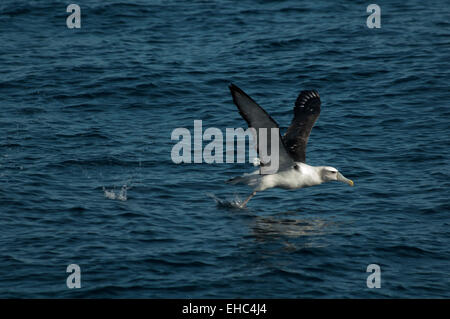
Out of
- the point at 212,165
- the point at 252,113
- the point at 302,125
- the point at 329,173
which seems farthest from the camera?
the point at 212,165

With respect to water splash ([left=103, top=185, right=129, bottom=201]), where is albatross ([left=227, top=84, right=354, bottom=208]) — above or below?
above

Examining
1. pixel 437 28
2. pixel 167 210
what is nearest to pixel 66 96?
pixel 167 210

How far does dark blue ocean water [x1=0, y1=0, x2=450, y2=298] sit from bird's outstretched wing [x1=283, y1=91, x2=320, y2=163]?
1313mm

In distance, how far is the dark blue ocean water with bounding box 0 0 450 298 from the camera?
12438mm

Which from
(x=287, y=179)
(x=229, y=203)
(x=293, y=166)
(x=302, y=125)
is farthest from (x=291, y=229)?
(x=302, y=125)

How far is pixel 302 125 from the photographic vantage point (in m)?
15.8

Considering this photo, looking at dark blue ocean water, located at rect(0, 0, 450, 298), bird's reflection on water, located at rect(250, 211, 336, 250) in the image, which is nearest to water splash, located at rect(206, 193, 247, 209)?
dark blue ocean water, located at rect(0, 0, 450, 298)

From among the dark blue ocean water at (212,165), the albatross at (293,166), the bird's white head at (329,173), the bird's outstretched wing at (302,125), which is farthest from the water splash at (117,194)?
the bird's white head at (329,173)

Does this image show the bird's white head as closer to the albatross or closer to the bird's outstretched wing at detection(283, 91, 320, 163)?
the albatross

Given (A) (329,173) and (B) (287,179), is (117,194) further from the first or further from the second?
(A) (329,173)

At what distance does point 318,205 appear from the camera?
1565cm

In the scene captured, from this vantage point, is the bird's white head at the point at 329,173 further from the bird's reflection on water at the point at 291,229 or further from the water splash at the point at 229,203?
the water splash at the point at 229,203

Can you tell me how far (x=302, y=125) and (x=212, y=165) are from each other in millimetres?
3004

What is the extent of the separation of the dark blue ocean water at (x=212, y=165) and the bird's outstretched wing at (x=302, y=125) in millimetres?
1313
